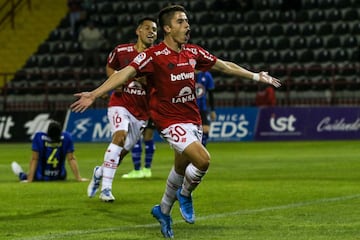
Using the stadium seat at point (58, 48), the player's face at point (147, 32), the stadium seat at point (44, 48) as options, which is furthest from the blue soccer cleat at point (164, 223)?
the stadium seat at point (44, 48)

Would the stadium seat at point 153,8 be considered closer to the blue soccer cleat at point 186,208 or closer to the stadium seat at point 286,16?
the stadium seat at point 286,16

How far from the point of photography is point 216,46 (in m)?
35.8

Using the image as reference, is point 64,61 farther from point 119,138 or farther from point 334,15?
point 119,138

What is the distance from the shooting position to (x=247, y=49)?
117 ft

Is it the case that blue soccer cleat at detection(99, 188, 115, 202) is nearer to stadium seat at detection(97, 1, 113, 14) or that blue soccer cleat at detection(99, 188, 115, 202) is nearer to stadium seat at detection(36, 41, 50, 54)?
stadium seat at detection(36, 41, 50, 54)

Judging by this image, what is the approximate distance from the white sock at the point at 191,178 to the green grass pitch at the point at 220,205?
0.39 meters

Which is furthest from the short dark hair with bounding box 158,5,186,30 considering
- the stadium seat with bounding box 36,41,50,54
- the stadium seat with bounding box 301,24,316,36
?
the stadium seat with bounding box 36,41,50,54

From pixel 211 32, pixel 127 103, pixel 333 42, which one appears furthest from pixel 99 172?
pixel 211 32

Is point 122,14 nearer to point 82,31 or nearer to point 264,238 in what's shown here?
point 82,31

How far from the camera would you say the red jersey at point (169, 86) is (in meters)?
10.2

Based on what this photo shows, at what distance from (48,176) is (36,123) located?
46.5 feet

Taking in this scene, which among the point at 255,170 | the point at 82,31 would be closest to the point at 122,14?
the point at 82,31

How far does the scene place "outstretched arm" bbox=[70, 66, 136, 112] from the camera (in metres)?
8.79

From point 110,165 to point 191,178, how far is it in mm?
3615
